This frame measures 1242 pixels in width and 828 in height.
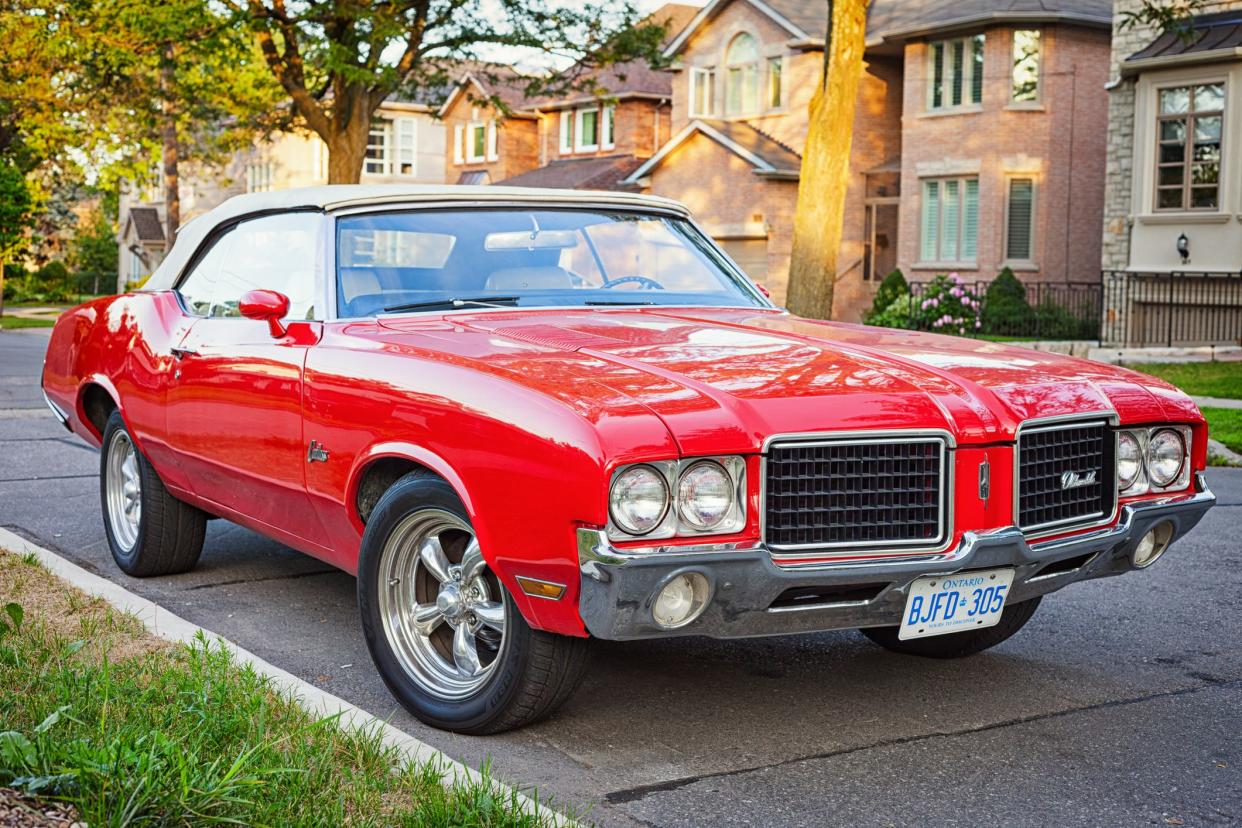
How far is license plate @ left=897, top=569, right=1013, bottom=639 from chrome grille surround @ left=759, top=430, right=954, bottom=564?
0.38 ft

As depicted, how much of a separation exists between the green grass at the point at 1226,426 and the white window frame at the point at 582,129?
31.0 meters

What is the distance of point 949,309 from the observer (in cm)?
2688

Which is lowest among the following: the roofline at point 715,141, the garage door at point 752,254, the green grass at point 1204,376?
Answer: the green grass at point 1204,376

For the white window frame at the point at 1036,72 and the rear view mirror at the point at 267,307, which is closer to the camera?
the rear view mirror at the point at 267,307

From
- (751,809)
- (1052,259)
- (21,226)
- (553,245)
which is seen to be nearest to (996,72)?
(1052,259)

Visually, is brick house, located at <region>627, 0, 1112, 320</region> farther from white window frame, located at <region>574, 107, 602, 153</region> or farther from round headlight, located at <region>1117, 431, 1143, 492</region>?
round headlight, located at <region>1117, 431, 1143, 492</region>

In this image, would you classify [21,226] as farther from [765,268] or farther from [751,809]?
[751,809]

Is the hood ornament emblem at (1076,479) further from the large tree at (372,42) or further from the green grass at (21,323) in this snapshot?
the green grass at (21,323)

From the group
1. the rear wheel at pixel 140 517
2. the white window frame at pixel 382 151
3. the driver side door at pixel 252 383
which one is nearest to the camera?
the driver side door at pixel 252 383

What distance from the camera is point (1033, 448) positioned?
4359 mm

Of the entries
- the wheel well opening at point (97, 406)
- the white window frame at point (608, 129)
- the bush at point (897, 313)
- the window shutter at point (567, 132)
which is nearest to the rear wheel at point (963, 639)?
the wheel well opening at point (97, 406)

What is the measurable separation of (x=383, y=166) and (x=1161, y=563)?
50.2 meters

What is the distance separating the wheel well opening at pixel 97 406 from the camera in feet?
23.3

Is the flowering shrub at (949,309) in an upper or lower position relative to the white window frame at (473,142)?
lower
